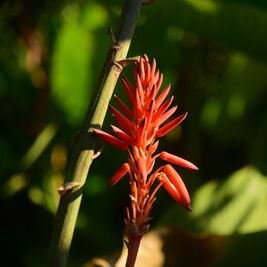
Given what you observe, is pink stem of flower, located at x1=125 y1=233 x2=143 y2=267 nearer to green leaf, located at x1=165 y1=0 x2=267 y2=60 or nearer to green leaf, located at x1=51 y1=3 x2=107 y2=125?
green leaf, located at x1=165 y1=0 x2=267 y2=60

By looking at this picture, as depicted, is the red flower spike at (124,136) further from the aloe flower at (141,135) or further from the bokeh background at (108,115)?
the bokeh background at (108,115)

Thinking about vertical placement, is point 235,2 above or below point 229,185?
above

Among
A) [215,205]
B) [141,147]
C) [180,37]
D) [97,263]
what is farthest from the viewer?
[180,37]

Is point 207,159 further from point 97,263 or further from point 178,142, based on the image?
point 97,263

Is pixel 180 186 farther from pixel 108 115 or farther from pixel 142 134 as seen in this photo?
pixel 108 115

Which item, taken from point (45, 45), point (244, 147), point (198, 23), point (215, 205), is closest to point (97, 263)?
point (215, 205)

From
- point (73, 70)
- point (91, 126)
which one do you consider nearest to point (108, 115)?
point (73, 70)
